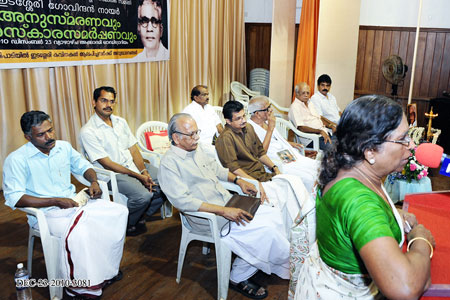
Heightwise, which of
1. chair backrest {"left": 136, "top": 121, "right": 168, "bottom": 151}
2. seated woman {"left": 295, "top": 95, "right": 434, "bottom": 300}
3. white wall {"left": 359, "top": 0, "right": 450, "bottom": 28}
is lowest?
chair backrest {"left": 136, "top": 121, "right": 168, "bottom": 151}

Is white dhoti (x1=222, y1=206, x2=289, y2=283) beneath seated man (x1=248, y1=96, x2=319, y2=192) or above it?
beneath

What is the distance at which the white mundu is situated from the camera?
356 centimetres

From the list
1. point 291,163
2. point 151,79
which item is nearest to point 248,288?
point 291,163

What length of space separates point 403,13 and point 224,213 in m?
5.86

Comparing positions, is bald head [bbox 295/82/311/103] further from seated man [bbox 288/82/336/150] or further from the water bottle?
the water bottle

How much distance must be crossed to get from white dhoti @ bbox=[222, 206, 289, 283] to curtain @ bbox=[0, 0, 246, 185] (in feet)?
9.35

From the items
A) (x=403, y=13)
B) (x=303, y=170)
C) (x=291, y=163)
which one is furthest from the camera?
(x=403, y=13)

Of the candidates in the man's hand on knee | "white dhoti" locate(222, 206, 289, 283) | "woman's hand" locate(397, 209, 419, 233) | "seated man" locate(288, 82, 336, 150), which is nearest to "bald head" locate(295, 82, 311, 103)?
"seated man" locate(288, 82, 336, 150)

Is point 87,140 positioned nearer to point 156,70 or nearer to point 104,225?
point 104,225

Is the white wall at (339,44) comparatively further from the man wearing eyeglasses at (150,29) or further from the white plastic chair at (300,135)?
the man wearing eyeglasses at (150,29)

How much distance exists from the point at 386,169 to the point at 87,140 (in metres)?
2.63

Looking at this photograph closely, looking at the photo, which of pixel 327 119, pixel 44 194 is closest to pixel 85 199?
pixel 44 194

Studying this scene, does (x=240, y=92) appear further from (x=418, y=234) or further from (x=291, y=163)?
(x=418, y=234)

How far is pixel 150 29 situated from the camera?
5.32m
